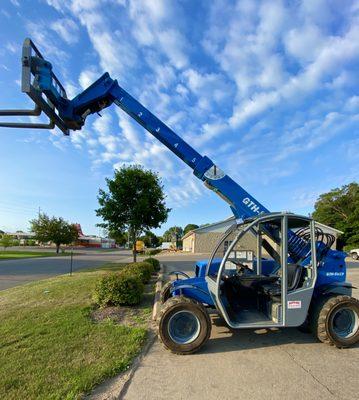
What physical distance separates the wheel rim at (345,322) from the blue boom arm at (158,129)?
2.51 metres

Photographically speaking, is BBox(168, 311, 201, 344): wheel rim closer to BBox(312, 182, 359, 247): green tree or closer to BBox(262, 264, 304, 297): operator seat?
BBox(262, 264, 304, 297): operator seat

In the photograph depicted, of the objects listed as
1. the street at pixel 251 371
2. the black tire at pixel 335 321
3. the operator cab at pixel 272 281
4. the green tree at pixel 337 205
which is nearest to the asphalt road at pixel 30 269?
the operator cab at pixel 272 281

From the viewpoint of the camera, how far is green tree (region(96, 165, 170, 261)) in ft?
56.7

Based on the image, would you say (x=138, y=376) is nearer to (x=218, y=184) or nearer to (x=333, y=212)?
(x=218, y=184)

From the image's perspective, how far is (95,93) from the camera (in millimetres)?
7047

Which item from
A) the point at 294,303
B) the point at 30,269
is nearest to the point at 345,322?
the point at 294,303

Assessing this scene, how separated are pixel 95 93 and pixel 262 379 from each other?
20.1 ft

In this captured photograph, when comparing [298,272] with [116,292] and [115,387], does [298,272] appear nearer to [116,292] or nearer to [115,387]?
[115,387]

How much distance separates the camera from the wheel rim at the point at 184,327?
16.9 ft

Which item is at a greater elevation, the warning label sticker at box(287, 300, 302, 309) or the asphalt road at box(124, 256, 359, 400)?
the warning label sticker at box(287, 300, 302, 309)

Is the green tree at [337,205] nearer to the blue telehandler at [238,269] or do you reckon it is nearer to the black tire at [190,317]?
the blue telehandler at [238,269]

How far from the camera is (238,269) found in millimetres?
7262

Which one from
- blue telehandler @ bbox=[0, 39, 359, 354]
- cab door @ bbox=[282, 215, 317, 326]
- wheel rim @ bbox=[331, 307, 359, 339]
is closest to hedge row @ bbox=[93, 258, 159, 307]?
blue telehandler @ bbox=[0, 39, 359, 354]

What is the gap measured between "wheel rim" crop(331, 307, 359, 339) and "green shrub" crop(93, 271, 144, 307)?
453cm
